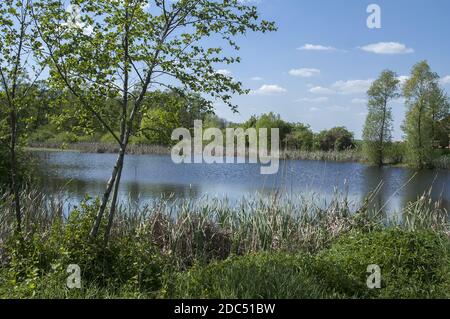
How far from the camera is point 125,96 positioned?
5852mm

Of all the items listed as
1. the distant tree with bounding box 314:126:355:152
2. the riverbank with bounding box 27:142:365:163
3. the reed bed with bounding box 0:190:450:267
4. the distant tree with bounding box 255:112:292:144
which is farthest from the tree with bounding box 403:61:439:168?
the reed bed with bounding box 0:190:450:267

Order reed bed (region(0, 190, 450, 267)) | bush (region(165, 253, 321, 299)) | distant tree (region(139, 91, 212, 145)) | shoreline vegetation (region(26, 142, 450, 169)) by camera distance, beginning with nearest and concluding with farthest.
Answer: bush (region(165, 253, 321, 299)) < distant tree (region(139, 91, 212, 145)) < reed bed (region(0, 190, 450, 267)) < shoreline vegetation (region(26, 142, 450, 169))

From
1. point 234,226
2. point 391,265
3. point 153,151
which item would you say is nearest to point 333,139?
point 153,151

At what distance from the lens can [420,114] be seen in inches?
1686

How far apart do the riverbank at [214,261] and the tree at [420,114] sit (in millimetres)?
36459

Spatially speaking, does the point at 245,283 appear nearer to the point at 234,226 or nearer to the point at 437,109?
the point at 234,226

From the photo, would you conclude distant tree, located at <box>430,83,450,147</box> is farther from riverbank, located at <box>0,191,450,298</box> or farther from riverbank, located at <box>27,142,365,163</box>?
riverbank, located at <box>0,191,450,298</box>

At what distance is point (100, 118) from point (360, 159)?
147 ft

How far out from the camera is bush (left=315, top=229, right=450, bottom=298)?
16.5 ft

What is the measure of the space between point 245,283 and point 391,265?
2.23m

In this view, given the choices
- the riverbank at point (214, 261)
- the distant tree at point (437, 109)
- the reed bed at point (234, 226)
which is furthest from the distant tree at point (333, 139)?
the riverbank at point (214, 261)

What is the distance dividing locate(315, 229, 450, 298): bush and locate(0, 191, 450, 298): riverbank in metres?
0.01
